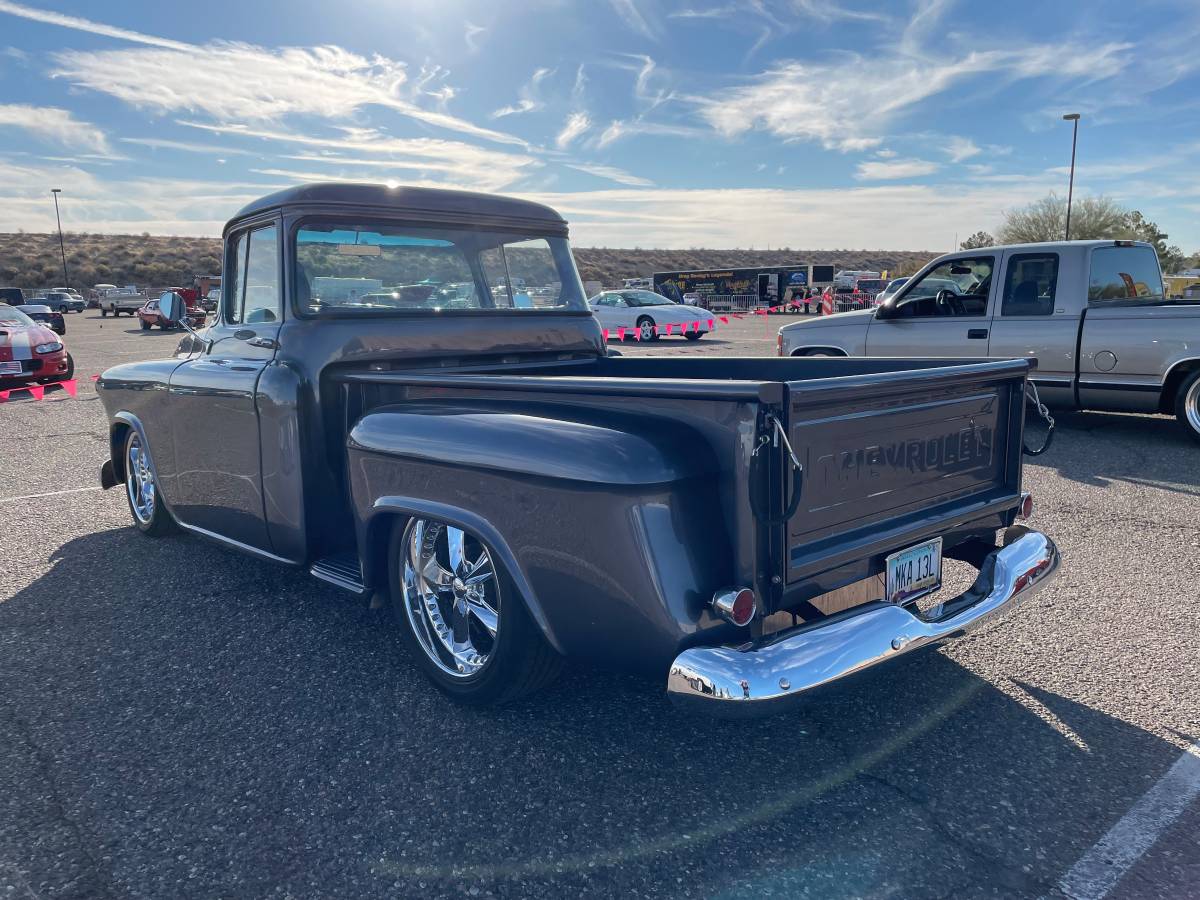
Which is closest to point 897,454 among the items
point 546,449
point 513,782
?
point 546,449

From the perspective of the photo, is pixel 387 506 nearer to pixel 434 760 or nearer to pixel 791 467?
pixel 434 760

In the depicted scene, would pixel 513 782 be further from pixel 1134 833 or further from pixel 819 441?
pixel 1134 833

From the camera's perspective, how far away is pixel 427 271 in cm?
418

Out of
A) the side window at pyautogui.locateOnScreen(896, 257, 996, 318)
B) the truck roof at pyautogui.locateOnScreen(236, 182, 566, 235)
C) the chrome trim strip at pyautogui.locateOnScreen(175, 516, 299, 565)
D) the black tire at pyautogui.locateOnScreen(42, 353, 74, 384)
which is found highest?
the truck roof at pyautogui.locateOnScreen(236, 182, 566, 235)

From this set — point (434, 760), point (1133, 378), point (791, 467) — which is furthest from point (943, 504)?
point (1133, 378)

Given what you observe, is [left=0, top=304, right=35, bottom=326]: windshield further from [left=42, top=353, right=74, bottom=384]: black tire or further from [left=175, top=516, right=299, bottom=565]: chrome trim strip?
[left=175, top=516, right=299, bottom=565]: chrome trim strip

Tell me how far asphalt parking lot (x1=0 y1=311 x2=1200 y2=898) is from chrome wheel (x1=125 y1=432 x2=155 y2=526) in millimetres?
1011

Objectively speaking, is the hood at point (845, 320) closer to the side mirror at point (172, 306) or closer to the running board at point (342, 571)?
the side mirror at point (172, 306)

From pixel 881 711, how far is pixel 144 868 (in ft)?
7.70

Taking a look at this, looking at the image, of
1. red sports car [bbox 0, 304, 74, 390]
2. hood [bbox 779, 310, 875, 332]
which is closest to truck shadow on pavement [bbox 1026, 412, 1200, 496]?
hood [bbox 779, 310, 875, 332]

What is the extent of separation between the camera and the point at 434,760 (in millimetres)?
2771

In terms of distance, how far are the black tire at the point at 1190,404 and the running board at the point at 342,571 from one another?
23.5 feet

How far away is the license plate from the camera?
2824 mm

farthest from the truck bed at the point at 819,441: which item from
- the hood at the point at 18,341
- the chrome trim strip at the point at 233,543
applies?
the hood at the point at 18,341
